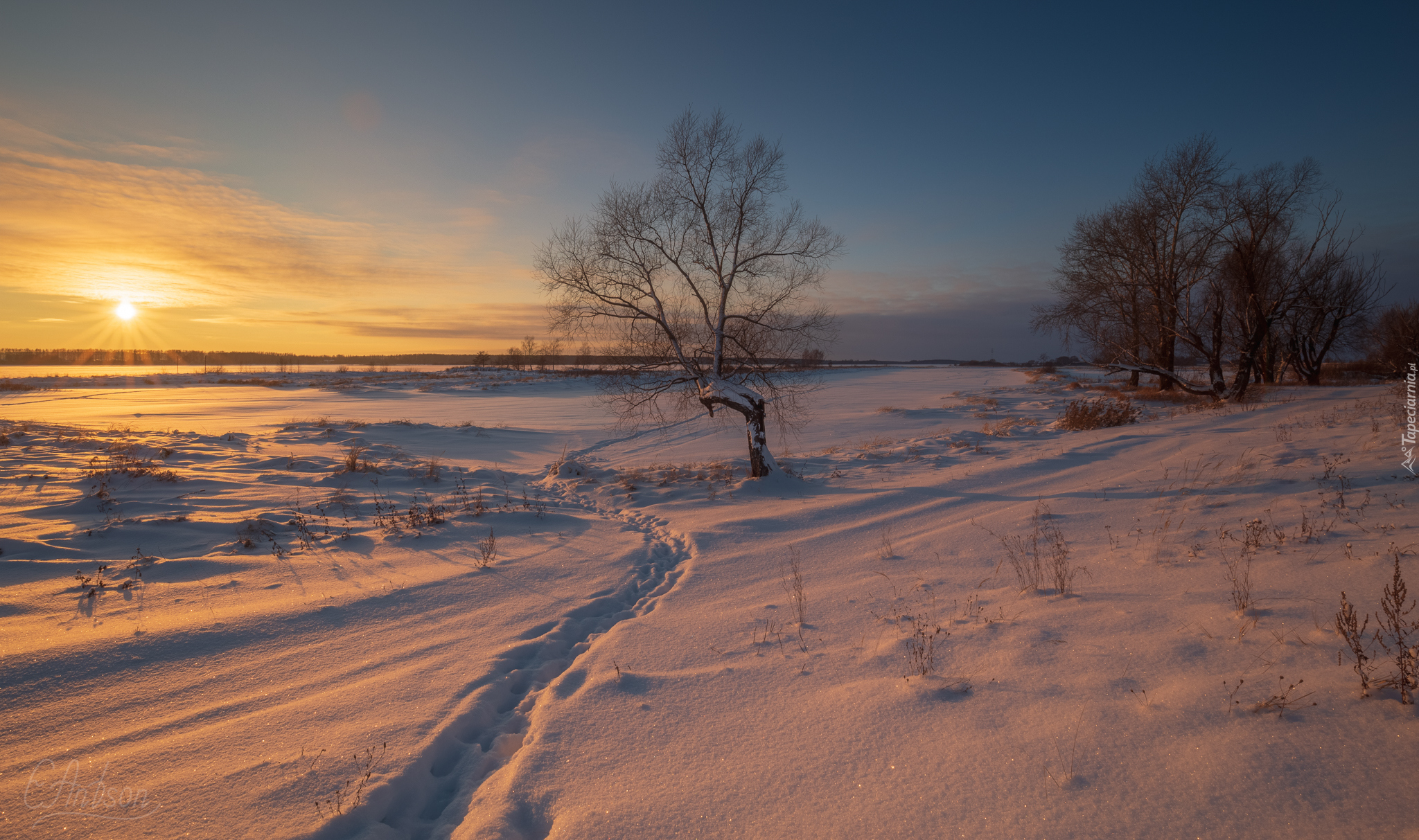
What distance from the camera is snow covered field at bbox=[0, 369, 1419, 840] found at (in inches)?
108

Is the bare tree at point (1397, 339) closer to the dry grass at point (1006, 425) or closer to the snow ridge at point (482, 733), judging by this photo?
the dry grass at point (1006, 425)

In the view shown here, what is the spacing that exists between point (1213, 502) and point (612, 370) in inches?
389

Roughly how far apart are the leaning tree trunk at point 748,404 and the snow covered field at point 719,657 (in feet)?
5.84

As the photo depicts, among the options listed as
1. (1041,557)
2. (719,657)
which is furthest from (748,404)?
(719,657)

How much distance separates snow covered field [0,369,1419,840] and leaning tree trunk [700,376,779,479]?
1.78 m

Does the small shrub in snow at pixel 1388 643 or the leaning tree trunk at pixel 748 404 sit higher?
the leaning tree trunk at pixel 748 404

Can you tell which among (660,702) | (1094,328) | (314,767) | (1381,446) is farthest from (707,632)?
(1094,328)

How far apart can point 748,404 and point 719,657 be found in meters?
7.01

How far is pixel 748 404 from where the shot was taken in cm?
1110

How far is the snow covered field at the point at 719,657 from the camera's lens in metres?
2.74

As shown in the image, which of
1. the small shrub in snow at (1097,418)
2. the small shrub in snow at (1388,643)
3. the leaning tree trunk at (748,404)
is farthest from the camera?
the small shrub in snow at (1097,418)

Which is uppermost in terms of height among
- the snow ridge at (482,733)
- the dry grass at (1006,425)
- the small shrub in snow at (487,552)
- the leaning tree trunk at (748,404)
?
the leaning tree trunk at (748,404)

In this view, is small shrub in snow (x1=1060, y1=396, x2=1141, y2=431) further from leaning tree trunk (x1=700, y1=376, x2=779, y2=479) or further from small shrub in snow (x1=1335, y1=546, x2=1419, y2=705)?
small shrub in snow (x1=1335, y1=546, x2=1419, y2=705)

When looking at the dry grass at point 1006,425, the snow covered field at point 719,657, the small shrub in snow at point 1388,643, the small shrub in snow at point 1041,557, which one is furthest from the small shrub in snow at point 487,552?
the dry grass at point 1006,425
